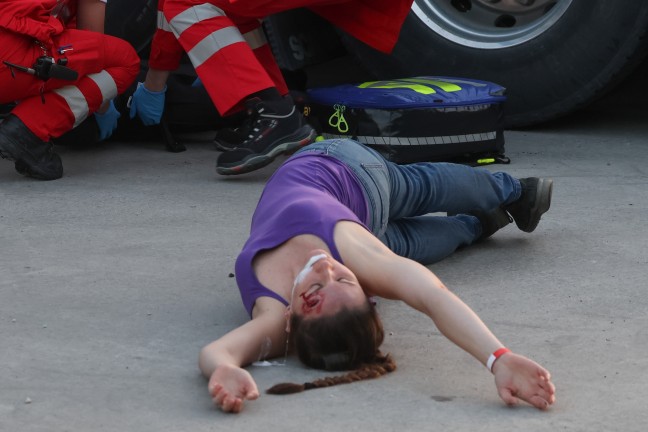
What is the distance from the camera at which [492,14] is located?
5.19 meters

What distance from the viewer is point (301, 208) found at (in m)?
2.95

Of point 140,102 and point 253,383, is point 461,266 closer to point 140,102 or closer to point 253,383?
point 253,383

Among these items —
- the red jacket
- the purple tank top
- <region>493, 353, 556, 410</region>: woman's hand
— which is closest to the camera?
<region>493, 353, 556, 410</region>: woman's hand

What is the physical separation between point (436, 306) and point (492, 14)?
112 inches

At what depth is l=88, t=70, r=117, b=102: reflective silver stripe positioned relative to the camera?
4615 mm

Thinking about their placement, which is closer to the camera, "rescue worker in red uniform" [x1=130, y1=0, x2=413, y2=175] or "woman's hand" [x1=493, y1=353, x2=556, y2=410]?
"woman's hand" [x1=493, y1=353, x2=556, y2=410]

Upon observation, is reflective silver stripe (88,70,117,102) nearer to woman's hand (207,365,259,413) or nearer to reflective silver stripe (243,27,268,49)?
reflective silver stripe (243,27,268,49)

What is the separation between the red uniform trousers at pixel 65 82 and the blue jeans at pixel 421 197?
1.39 metres

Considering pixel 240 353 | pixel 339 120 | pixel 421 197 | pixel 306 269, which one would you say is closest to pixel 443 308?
pixel 306 269

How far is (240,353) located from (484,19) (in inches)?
114

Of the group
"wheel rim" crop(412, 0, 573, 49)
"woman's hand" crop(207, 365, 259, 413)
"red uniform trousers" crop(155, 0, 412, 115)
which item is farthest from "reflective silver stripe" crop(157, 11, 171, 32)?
"woman's hand" crop(207, 365, 259, 413)

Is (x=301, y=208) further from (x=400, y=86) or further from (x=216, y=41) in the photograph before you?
(x=400, y=86)

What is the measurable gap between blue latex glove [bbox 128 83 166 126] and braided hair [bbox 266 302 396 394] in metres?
2.40

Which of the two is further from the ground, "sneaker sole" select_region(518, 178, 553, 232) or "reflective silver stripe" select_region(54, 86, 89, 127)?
"sneaker sole" select_region(518, 178, 553, 232)
